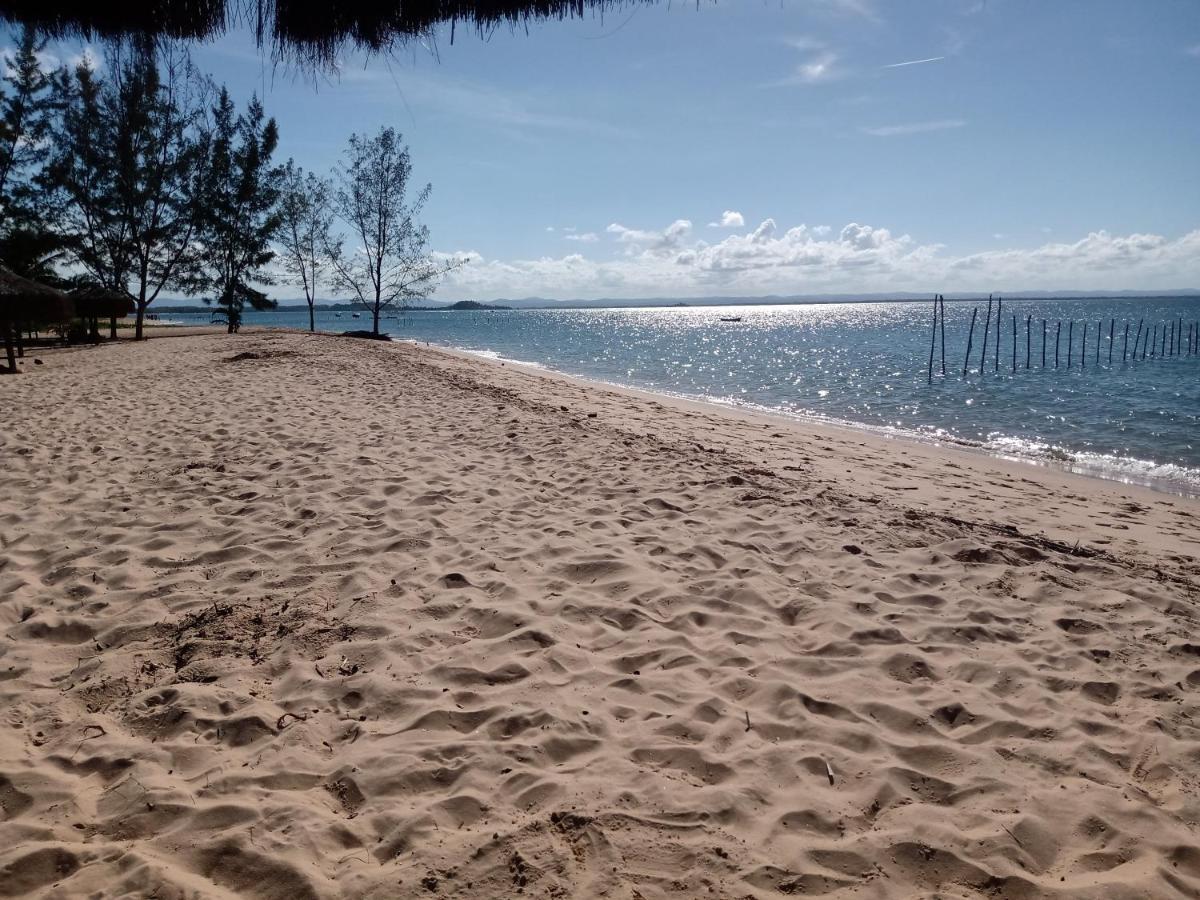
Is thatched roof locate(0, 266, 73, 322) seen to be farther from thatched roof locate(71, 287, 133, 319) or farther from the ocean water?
the ocean water

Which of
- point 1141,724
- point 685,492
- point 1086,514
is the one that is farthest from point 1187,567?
point 685,492

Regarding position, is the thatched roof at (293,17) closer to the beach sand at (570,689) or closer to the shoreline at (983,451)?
the beach sand at (570,689)

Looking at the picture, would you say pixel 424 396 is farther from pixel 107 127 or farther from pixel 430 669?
pixel 107 127

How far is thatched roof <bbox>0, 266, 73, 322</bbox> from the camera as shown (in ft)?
46.0

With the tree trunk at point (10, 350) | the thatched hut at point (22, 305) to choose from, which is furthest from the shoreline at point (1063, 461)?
the thatched hut at point (22, 305)

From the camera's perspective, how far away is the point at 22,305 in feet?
48.8

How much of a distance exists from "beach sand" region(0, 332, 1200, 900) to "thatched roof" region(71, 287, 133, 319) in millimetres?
20365

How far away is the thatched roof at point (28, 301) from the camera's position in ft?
46.0

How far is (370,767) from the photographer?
2463 millimetres

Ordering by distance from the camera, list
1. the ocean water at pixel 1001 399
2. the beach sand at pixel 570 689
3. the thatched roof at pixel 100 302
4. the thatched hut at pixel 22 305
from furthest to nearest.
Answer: the thatched roof at pixel 100 302 < the thatched hut at pixel 22 305 < the ocean water at pixel 1001 399 < the beach sand at pixel 570 689

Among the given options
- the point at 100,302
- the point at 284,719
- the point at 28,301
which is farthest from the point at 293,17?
the point at 100,302

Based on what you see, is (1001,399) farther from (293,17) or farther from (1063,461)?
(293,17)

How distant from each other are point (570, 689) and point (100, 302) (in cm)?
2680

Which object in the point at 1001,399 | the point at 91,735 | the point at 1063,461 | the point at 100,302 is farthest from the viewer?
the point at 100,302
